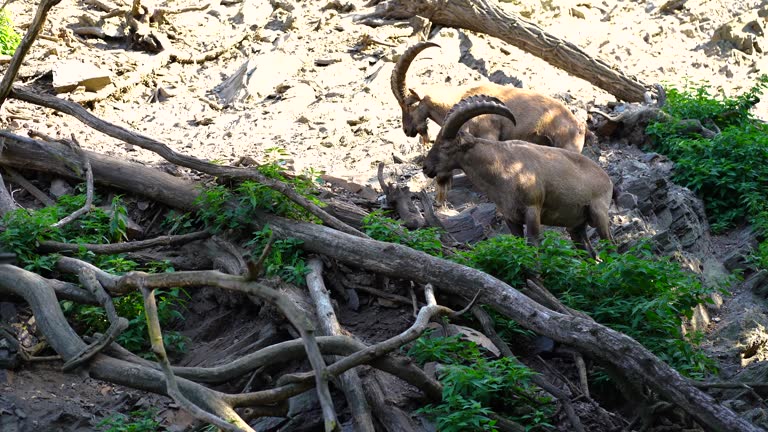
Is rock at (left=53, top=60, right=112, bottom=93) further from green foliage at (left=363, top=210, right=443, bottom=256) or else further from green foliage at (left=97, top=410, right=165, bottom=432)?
green foliage at (left=97, top=410, right=165, bottom=432)

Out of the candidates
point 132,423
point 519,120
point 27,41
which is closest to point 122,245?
point 132,423

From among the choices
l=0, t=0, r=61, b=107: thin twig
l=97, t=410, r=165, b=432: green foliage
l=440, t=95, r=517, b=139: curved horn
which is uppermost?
l=0, t=0, r=61, b=107: thin twig

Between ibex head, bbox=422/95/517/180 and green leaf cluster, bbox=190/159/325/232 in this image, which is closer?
green leaf cluster, bbox=190/159/325/232

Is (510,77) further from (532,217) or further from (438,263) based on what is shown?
(438,263)

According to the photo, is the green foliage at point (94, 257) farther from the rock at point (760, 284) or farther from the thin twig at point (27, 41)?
the rock at point (760, 284)

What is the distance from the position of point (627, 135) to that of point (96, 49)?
7.52 metres

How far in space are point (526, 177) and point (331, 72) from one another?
4.65 metres

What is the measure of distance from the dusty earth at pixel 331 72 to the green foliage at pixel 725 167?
1.17 ft

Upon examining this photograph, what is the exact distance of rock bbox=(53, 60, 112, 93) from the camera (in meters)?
11.2

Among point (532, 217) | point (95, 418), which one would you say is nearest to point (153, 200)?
point (95, 418)

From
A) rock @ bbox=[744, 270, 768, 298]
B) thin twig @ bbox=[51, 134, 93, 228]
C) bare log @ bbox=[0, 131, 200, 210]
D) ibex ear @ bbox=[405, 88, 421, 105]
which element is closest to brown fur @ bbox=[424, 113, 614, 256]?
rock @ bbox=[744, 270, 768, 298]

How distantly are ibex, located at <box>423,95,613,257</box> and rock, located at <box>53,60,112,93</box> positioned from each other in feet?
16.2

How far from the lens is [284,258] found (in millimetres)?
7414

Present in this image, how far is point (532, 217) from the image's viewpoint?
28.2ft
